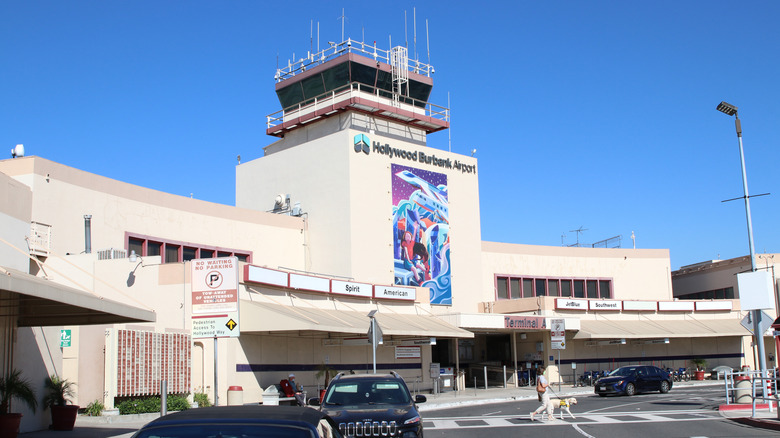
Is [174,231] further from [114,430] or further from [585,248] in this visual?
[585,248]

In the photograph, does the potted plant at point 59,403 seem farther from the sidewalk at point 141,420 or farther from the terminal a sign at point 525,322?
the terminal a sign at point 525,322

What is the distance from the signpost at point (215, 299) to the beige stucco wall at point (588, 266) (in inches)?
1452

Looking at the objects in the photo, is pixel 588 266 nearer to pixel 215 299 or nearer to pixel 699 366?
pixel 699 366

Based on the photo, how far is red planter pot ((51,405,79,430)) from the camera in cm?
1930

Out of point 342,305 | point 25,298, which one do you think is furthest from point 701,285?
point 25,298

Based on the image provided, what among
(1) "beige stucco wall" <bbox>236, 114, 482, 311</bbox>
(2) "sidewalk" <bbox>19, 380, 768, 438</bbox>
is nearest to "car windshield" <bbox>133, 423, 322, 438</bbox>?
(2) "sidewalk" <bbox>19, 380, 768, 438</bbox>

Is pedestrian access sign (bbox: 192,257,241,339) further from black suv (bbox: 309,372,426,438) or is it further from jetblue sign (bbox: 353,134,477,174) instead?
jetblue sign (bbox: 353,134,477,174)

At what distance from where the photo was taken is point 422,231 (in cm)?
4525

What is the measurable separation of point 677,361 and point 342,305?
1057 inches

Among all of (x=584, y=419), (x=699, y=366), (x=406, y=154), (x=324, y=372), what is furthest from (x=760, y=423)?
(x=699, y=366)

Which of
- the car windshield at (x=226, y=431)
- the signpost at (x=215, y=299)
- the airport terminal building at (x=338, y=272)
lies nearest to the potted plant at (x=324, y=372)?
the airport terminal building at (x=338, y=272)

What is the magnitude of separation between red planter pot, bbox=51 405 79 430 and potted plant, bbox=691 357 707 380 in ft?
135

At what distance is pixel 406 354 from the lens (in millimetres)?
38312

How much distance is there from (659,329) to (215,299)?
4023cm
